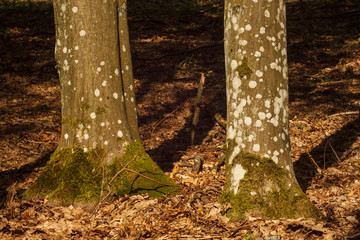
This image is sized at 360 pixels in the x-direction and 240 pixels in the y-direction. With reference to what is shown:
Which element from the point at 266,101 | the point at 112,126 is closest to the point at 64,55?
the point at 112,126

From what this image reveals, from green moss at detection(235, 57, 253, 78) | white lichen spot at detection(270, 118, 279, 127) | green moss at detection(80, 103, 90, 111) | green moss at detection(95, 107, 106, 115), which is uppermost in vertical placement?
green moss at detection(235, 57, 253, 78)

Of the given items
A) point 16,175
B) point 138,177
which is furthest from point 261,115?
point 16,175

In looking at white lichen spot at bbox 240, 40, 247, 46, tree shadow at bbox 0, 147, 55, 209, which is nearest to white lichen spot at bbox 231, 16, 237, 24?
white lichen spot at bbox 240, 40, 247, 46

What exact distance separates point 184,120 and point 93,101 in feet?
12.9

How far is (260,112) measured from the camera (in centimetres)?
395

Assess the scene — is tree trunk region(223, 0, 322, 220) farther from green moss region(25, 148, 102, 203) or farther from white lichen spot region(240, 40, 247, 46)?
green moss region(25, 148, 102, 203)

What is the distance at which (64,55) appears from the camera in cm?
465

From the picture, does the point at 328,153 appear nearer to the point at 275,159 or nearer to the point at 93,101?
the point at 275,159

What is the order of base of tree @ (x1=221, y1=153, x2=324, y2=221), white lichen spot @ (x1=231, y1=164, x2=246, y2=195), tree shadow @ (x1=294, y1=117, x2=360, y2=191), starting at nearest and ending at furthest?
base of tree @ (x1=221, y1=153, x2=324, y2=221) → white lichen spot @ (x1=231, y1=164, x2=246, y2=195) → tree shadow @ (x1=294, y1=117, x2=360, y2=191)

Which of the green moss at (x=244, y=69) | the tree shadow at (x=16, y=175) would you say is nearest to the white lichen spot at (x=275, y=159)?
the green moss at (x=244, y=69)

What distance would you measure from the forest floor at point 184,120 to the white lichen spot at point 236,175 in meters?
0.30

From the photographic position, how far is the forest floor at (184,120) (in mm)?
4156

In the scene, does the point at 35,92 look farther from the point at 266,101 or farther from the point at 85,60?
the point at 266,101

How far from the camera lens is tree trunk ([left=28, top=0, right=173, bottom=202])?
4.54m
